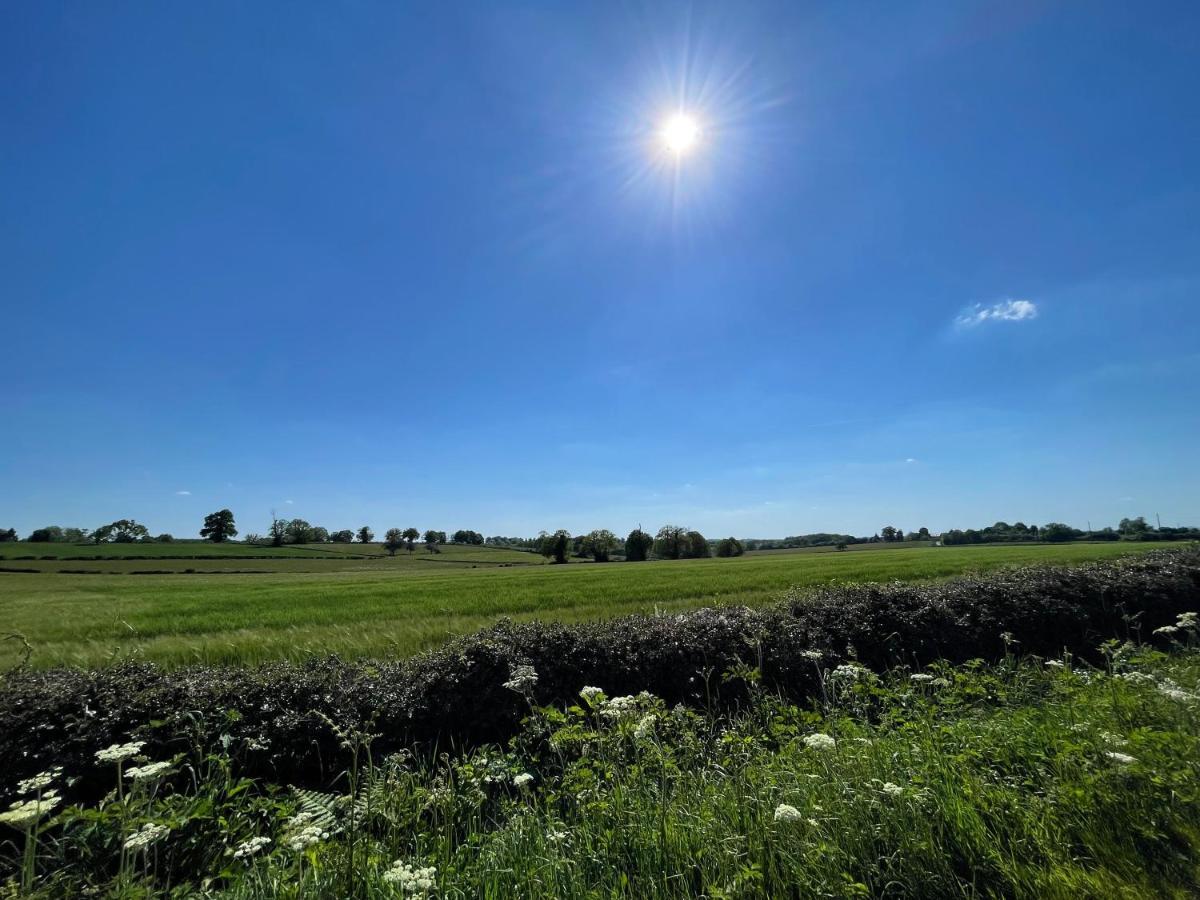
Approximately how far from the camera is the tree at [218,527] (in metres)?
115

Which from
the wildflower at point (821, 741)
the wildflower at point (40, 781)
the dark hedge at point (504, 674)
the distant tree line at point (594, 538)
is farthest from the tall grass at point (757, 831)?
the distant tree line at point (594, 538)

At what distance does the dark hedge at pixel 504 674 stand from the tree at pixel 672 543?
102 m

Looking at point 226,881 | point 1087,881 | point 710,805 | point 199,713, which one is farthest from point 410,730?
point 1087,881

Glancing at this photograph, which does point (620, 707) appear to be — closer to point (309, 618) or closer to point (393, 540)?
point (309, 618)

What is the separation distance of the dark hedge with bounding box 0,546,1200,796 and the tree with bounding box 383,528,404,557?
114 metres

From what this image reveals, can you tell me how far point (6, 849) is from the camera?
339cm

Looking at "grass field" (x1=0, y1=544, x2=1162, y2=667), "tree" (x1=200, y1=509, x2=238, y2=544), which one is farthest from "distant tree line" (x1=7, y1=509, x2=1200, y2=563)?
"grass field" (x1=0, y1=544, x2=1162, y2=667)

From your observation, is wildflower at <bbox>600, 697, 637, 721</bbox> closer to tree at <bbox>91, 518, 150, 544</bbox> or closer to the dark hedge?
the dark hedge

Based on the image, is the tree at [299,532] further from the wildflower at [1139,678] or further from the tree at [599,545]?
the wildflower at [1139,678]

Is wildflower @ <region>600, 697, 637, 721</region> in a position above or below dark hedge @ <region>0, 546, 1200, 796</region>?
above

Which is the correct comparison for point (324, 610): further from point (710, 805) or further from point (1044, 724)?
point (1044, 724)

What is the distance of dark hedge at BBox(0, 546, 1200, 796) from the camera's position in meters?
4.04

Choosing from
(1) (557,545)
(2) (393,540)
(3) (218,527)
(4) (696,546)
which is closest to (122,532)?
(3) (218,527)

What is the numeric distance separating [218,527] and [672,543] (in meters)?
109
